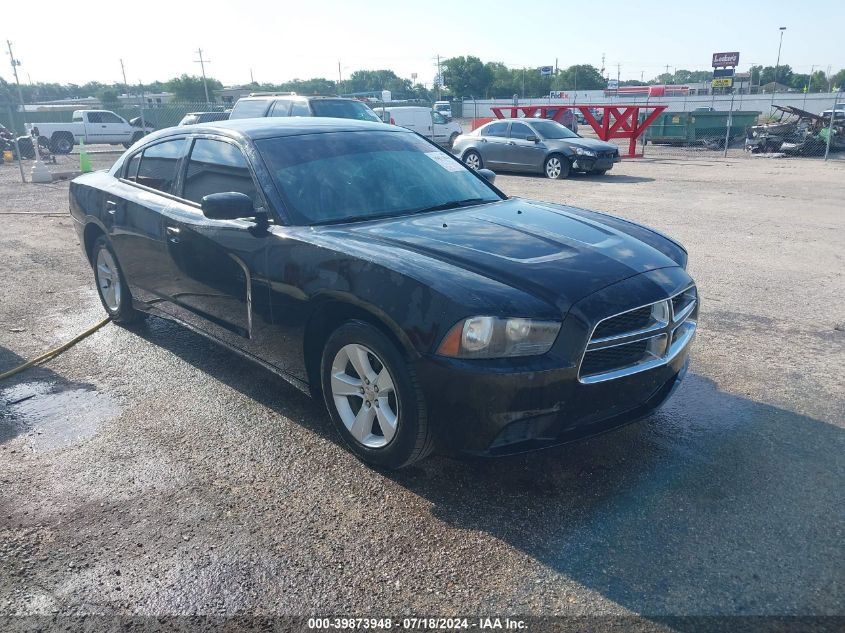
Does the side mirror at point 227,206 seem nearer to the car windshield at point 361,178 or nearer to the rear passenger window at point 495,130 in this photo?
the car windshield at point 361,178

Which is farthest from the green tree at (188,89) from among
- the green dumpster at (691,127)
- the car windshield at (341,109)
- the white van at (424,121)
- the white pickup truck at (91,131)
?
the car windshield at (341,109)

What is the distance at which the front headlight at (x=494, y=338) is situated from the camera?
2875mm

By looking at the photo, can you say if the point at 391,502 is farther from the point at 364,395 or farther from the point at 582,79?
the point at 582,79

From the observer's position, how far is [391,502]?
3180 mm

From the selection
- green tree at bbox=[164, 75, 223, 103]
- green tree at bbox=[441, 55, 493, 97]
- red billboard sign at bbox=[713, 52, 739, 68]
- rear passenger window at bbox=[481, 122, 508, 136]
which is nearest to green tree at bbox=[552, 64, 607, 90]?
green tree at bbox=[441, 55, 493, 97]

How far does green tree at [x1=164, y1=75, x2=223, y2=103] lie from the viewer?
68.2 m

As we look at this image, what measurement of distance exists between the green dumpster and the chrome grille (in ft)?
89.5

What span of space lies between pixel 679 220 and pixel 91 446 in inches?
363

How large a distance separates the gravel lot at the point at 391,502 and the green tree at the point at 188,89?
69193mm

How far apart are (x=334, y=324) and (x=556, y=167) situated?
14.5m

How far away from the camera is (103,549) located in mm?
2898

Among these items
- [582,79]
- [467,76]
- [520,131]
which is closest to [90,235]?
[520,131]

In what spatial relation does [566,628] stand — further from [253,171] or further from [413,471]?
[253,171]

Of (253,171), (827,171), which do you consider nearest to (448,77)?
(827,171)
